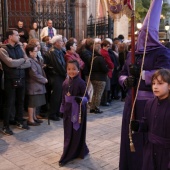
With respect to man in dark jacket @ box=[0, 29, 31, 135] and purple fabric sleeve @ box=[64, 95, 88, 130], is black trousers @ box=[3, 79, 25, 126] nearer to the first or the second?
man in dark jacket @ box=[0, 29, 31, 135]

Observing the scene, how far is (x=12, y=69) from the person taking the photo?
570cm

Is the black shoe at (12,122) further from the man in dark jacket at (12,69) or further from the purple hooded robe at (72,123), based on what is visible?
the purple hooded robe at (72,123)

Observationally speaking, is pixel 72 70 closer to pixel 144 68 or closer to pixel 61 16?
pixel 144 68

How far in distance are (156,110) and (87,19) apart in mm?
12124

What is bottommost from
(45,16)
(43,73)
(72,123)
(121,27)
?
(72,123)

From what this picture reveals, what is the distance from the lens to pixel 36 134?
19.1ft

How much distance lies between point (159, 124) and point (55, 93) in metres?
4.20

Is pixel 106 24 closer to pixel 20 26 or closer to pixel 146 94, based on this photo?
pixel 20 26

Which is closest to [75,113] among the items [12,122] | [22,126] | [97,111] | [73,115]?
[73,115]

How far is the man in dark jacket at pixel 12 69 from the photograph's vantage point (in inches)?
222

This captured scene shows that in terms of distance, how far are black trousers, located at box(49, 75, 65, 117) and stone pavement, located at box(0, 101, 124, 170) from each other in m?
0.32

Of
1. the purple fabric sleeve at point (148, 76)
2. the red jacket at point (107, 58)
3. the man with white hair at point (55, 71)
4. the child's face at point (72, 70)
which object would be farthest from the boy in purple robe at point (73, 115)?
the red jacket at point (107, 58)

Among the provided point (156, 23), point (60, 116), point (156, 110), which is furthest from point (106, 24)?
point (156, 110)

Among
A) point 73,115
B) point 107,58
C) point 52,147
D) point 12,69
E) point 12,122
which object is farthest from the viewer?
point 107,58
